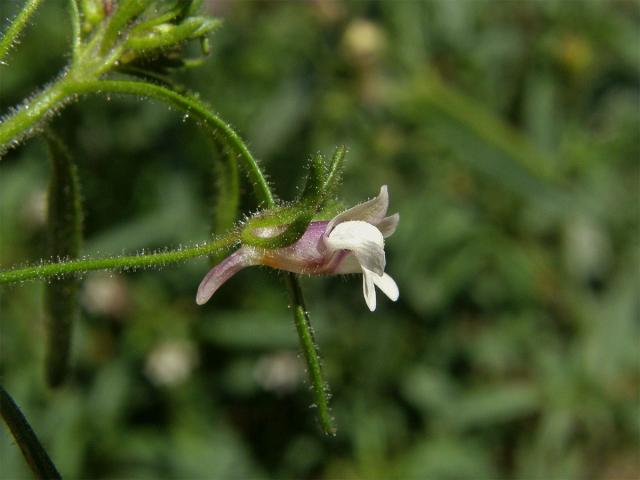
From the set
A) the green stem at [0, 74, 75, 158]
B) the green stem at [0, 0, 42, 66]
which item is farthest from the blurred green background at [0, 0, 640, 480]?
the green stem at [0, 0, 42, 66]

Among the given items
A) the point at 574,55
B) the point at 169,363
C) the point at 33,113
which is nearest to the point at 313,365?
the point at 33,113

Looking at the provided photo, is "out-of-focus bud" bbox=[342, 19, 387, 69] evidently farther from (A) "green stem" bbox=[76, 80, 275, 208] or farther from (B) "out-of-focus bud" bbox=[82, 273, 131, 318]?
(A) "green stem" bbox=[76, 80, 275, 208]

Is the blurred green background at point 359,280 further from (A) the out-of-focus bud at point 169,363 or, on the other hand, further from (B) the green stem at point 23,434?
(B) the green stem at point 23,434

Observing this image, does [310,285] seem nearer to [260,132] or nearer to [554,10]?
[260,132]

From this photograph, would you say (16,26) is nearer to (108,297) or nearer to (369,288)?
(369,288)

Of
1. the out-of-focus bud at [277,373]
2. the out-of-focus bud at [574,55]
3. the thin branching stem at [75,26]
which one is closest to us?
the thin branching stem at [75,26]

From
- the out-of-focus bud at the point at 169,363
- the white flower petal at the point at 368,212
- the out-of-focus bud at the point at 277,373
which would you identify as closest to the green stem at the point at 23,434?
the white flower petal at the point at 368,212
